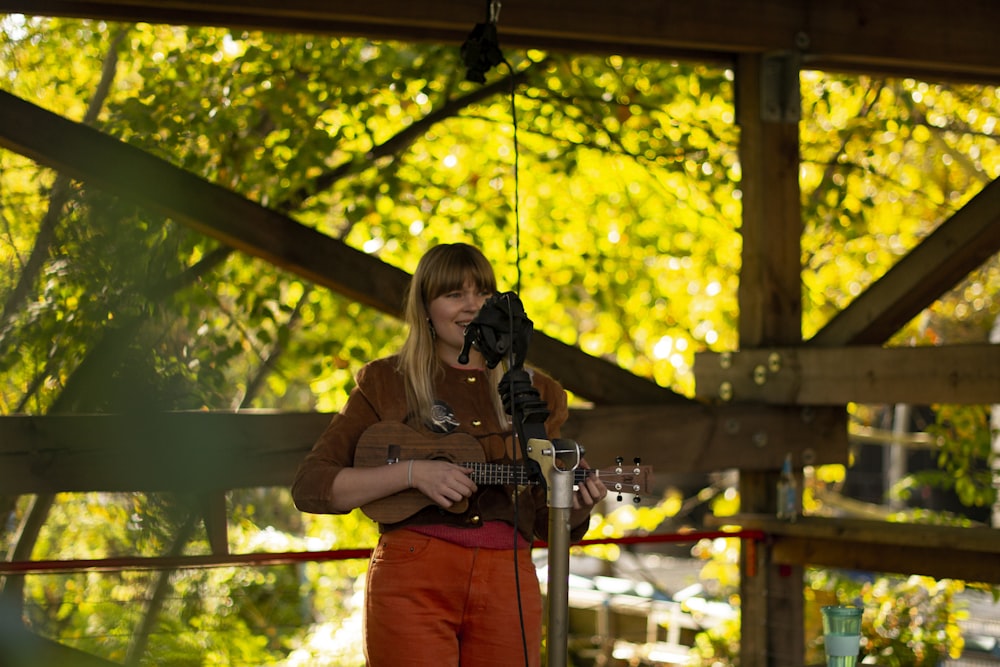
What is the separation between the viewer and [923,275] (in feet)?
13.9

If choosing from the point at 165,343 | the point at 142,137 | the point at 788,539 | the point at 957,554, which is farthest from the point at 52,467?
the point at 957,554

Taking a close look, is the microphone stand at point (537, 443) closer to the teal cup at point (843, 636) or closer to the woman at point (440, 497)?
the woman at point (440, 497)

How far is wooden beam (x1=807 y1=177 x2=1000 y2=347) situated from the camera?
162 inches

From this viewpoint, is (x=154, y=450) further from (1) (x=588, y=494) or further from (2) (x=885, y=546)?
(2) (x=885, y=546)

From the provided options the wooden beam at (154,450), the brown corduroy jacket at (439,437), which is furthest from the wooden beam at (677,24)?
the brown corduroy jacket at (439,437)

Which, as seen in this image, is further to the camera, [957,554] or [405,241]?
[405,241]

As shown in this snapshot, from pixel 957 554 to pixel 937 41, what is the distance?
70.3 inches

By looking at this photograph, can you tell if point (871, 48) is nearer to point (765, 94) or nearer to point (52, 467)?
point (765, 94)

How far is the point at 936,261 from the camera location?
4207 millimetres

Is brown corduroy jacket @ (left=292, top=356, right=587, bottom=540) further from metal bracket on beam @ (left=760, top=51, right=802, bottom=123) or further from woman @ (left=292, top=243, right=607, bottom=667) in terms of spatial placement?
metal bracket on beam @ (left=760, top=51, right=802, bottom=123)

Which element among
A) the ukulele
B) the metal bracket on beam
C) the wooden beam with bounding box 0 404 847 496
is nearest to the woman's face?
the ukulele

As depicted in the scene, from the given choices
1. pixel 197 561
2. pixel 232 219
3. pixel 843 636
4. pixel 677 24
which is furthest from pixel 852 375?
pixel 197 561

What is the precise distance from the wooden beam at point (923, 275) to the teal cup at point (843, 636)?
2.11m

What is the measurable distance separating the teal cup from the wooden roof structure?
1534 millimetres
